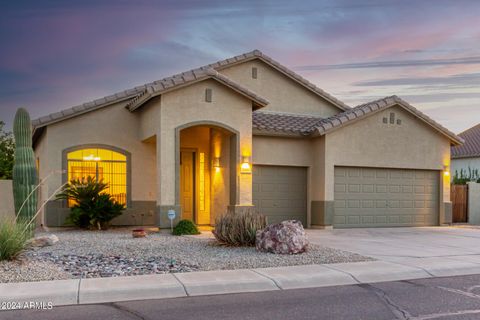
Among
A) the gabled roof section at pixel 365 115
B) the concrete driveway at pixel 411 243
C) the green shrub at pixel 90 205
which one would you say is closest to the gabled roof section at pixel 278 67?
the gabled roof section at pixel 365 115

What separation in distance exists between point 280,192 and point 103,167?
6.44 metres

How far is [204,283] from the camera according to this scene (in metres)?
8.19

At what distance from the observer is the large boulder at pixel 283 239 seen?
11.1 m

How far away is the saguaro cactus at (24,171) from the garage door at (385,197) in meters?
10.5

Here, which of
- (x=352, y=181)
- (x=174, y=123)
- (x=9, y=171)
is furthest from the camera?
(x=9, y=171)

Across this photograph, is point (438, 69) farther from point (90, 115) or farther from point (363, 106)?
point (90, 115)

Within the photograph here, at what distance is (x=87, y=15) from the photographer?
17609mm

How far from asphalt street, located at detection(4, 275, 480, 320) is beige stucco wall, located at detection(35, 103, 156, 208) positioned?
10.9 meters

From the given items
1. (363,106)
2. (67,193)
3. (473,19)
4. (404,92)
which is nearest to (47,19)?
(67,193)

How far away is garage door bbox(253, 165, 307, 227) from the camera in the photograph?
59.8 feet

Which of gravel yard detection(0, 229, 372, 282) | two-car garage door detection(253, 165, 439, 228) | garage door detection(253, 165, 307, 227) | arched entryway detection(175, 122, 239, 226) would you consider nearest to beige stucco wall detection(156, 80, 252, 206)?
garage door detection(253, 165, 307, 227)

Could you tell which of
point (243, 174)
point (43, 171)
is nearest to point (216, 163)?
point (243, 174)

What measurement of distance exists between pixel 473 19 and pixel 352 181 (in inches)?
278

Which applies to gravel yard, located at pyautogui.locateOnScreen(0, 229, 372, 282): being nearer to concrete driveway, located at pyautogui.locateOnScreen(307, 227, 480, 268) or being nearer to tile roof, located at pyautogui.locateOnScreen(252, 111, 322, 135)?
concrete driveway, located at pyautogui.locateOnScreen(307, 227, 480, 268)
